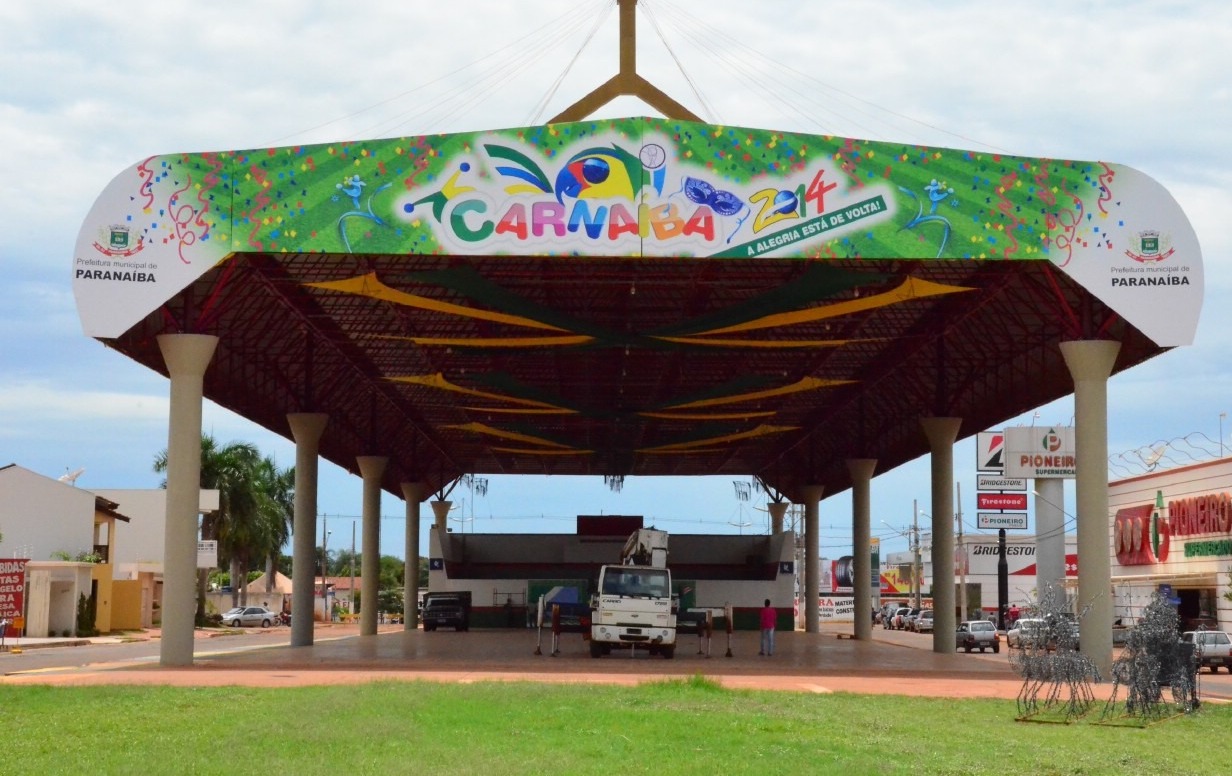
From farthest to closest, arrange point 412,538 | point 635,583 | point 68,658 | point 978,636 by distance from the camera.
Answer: point 412,538
point 978,636
point 68,658
point 635,583

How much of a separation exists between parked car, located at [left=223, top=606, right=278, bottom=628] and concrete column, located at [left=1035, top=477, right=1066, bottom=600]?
43367mm

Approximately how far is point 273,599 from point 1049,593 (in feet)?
309

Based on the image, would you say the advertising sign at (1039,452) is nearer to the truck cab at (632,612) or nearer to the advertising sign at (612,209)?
the truck cab at (632,612)

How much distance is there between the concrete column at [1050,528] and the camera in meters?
68.8

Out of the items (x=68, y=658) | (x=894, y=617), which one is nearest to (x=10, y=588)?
(x=68, y=658)

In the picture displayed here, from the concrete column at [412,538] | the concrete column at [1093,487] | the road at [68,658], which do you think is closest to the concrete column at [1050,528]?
the concrete column at [412,538]

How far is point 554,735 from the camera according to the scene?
49.7ft

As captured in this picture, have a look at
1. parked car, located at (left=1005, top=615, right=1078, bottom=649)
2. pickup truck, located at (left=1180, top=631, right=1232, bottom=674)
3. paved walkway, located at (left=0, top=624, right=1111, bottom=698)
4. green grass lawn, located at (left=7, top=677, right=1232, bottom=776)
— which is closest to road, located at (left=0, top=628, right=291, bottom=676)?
paved walkway, located at (left=0, top=624, right=1111, bottom=698)

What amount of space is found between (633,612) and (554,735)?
2126 centimetres

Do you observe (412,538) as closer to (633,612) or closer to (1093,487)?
(633,612)

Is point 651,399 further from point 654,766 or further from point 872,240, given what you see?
point 654,766

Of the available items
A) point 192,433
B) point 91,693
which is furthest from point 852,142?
point 91,693

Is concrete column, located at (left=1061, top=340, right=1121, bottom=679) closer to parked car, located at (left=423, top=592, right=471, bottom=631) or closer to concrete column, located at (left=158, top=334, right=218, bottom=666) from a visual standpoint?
concrete column, located at (left=158, top=334, right=218, bottom=666)

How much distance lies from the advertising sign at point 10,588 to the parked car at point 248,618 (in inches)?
1383
